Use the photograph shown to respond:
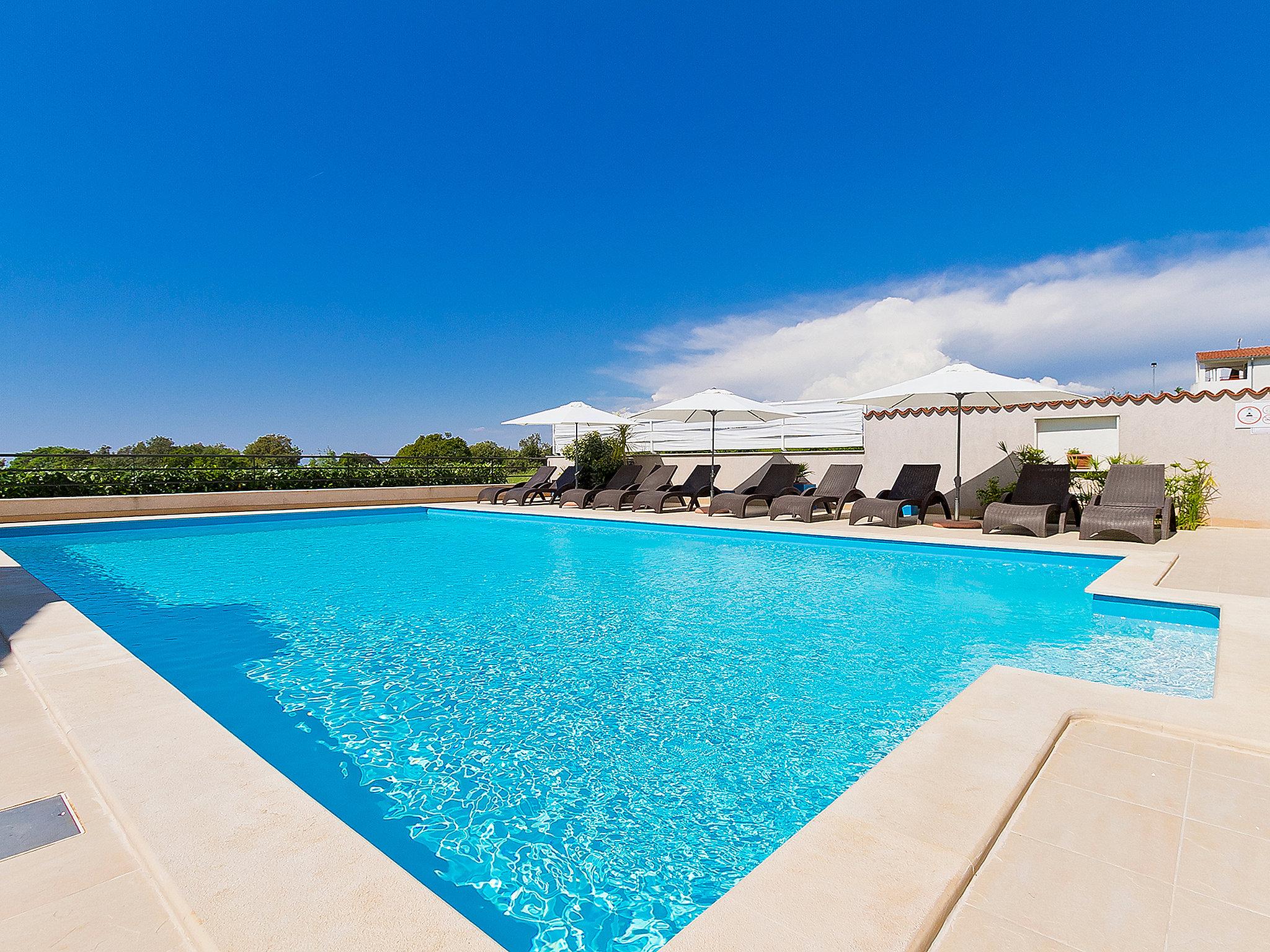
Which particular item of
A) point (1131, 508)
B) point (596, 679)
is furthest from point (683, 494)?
point (596, 679)

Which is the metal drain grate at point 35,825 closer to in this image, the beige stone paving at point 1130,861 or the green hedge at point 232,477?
the beige stone paving at point 1130,861

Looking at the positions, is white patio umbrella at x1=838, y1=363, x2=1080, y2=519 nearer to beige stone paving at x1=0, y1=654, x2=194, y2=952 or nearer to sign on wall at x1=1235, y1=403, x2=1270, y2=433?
sign on wall at x1=1235, y1=403, x2=1270, y2=433

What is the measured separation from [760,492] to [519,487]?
245 inches

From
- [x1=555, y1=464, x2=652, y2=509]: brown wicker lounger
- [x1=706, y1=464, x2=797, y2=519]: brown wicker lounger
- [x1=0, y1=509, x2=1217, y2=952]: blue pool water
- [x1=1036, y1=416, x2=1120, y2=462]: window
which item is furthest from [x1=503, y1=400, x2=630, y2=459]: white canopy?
[x1=1036, y1=416, x2=1120, y2=462]: window

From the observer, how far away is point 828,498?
10.7m

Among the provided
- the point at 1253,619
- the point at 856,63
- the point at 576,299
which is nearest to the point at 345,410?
the point at 576,299

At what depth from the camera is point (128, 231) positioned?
1828 centimetres

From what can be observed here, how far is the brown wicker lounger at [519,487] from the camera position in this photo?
48.5 ft

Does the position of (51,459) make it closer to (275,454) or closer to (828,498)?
(275,454)

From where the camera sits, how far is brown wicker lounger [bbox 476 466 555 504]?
14.8 m

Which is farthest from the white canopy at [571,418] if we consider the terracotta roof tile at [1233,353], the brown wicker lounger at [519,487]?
the terracotta roof tile at [1233,353]

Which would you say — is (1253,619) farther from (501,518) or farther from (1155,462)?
(501,518)

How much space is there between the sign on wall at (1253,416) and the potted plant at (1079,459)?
1822 millimetres

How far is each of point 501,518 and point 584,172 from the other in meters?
9.78
